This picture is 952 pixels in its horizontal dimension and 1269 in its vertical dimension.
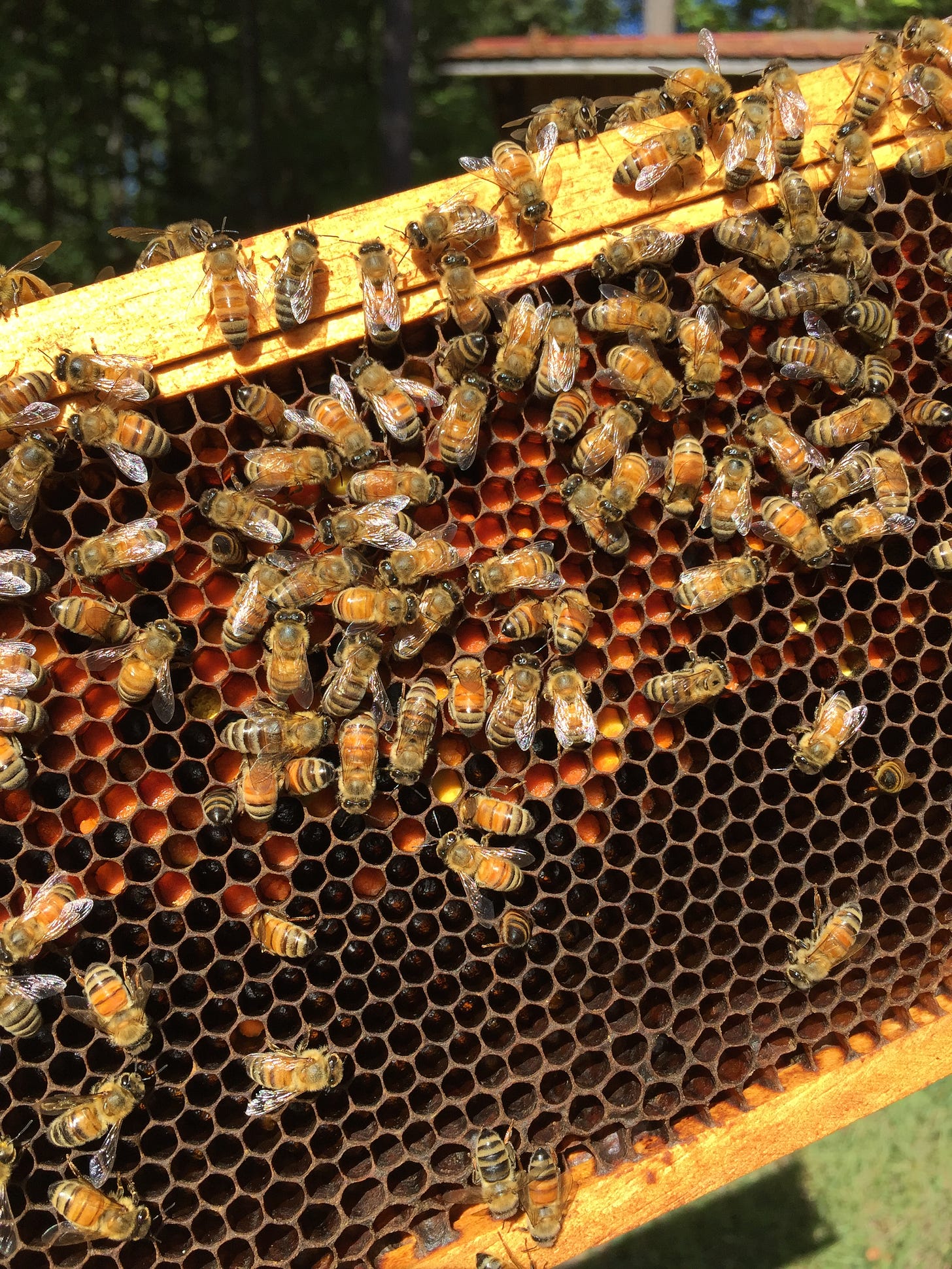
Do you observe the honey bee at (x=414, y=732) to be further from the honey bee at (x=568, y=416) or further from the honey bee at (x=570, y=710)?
the honey bee at (x=568, y=416)

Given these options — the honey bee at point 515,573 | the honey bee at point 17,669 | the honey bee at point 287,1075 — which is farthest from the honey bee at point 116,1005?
the honey bee at point 515,573

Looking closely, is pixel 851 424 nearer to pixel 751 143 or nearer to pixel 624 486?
pixel 624 486

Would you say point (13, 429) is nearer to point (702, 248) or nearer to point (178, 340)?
point (178, 340)

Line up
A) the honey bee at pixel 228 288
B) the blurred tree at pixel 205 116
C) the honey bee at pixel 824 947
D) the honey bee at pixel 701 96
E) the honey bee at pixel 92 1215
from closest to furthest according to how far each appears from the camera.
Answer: the honey bee at pixel 228 288
the honey bee at pixel 92 1215
the honey bee at pixel 701 96
the honey bee at pixel 824 947
the blurred tree at pixel 205 116

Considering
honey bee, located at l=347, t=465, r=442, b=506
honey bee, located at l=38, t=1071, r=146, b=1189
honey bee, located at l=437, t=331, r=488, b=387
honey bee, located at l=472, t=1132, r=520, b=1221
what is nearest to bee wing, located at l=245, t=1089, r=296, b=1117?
honey bee, located at l=38, t=1071, r=146, b=1189

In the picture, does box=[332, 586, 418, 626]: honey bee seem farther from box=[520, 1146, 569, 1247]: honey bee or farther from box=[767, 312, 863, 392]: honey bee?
box=[520, 1146, 569, 1247]: honey bee
